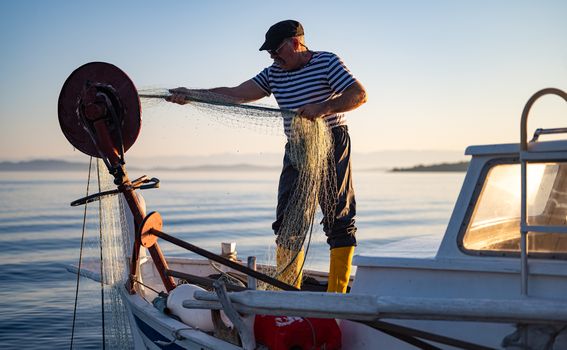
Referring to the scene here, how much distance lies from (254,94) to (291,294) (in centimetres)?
274

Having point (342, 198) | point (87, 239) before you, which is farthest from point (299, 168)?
point (87, 239)

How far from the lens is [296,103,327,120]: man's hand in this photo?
5.47 m

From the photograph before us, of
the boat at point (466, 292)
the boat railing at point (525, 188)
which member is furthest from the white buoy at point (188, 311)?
the boat railing at point (525, 188)

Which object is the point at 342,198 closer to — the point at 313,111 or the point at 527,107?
the point at 313,111

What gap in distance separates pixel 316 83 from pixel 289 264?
1.41 metres

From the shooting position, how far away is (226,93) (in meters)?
6.63

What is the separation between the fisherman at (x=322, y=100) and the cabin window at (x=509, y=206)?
151 centimetres

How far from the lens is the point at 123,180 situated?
593cm

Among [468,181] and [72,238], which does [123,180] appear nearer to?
[468,181]

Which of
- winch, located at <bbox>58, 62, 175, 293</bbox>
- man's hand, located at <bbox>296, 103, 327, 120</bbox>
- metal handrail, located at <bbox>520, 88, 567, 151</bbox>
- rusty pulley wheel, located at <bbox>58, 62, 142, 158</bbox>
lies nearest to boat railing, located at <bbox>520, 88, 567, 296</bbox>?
metal handrail, located at <bbox>520, 88, 567, 151</bbox>

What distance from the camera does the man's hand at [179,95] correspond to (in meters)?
6.16

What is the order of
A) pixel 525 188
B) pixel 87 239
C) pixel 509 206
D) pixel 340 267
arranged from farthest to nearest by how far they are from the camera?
pixel 87 239 → pixel 340 267 → pixel 509 206 → pixel 525 188

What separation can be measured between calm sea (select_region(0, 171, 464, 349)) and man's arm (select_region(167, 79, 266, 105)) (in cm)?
124

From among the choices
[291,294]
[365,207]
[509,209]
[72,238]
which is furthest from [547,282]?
[365,207]
